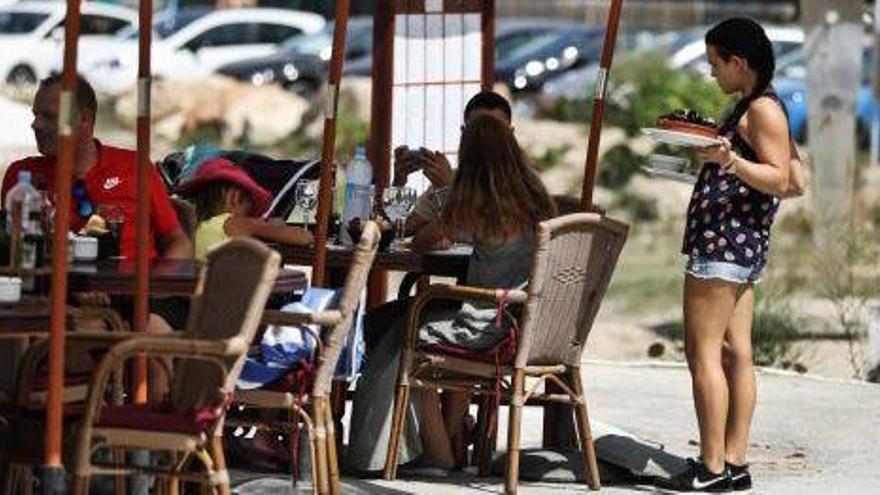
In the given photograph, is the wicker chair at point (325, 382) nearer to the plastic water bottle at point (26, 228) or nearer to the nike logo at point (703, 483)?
the plastic water bottle at point (26, 228)

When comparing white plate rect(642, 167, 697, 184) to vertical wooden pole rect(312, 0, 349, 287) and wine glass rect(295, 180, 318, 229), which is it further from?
wine glass rect(295, 180, 318, 229)

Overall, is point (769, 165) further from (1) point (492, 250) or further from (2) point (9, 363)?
(2) point (9, 363)

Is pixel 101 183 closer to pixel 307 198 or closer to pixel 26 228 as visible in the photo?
pixel 26 228

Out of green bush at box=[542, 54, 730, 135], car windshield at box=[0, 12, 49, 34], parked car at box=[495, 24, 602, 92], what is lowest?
green bush at box=[542, 54, 730, 135]

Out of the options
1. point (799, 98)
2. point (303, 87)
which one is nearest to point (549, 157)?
point (799, 98)

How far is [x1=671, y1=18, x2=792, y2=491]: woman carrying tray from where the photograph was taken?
8.66m

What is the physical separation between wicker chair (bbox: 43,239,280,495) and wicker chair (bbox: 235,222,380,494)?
2.16ft

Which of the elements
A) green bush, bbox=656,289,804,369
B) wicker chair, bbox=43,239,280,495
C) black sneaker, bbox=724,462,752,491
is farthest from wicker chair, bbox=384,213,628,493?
green bush, bbox=656,289,804,369

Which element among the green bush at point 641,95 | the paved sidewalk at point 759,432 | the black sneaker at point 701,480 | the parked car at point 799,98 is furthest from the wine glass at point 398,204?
the parked car at point 799,98

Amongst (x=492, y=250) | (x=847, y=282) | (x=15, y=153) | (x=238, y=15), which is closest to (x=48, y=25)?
(x=238, y=15)

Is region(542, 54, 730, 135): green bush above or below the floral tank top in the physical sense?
above

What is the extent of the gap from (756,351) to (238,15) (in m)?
25.1

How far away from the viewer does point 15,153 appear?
2691cm

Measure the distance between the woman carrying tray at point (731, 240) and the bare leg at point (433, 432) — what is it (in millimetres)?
800
